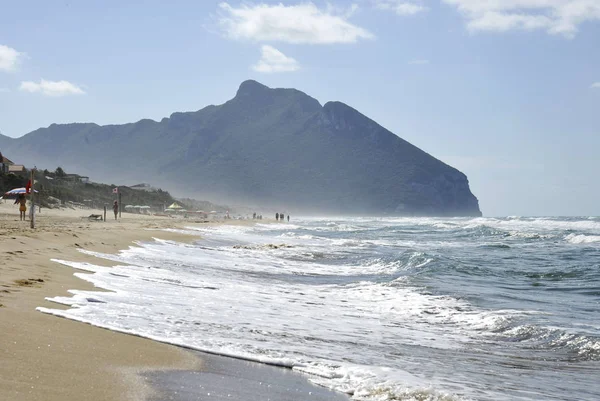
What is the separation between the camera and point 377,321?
8992mm

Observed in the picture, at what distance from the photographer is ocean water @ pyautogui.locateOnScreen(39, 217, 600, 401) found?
5.66 m

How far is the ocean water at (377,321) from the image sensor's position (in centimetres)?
566

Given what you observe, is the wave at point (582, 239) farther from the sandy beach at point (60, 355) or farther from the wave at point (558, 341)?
the sandy beach at point (60, 355)

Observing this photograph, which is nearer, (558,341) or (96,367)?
(96,367)

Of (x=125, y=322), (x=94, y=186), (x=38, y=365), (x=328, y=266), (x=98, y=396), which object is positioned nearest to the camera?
Answer: (x=98, y=396)

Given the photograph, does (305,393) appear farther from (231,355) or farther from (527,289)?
(527,289)

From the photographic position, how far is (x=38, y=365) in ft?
13.6

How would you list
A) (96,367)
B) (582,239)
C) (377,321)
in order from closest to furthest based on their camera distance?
(96,367) < (377,321) < (582,239)

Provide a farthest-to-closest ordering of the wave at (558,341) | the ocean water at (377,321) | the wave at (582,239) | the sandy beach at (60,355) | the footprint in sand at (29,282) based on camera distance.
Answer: the wave at (582,239) → the footprint in sand at (29,282) → the wave at (558,341) → the ocean water at (377,321) → the sandy beach at (60,355)

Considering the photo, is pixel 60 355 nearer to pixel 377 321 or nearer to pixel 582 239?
pixel 377 321

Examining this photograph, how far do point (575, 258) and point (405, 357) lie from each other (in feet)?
56.4

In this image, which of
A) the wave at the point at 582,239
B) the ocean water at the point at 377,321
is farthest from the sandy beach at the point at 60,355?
the wave at the point at 582,239

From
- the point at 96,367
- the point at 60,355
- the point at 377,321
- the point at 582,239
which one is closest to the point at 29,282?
the point at 60,355

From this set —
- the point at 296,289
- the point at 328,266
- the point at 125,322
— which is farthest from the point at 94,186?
the point at 125,322
